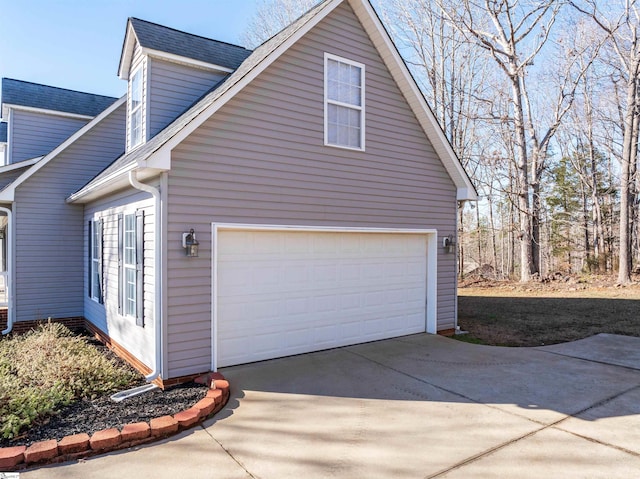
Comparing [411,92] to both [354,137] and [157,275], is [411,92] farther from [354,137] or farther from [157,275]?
[157,275]

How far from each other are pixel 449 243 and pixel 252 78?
5.03 meters

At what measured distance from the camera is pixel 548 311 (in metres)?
10.9

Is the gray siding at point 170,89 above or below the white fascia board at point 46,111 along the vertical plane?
below

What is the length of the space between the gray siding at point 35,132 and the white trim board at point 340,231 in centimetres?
774

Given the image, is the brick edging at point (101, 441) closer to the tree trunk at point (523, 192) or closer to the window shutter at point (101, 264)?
the window shutter at point (101, 264)

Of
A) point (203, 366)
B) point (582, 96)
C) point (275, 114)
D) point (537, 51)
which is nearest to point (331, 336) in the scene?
point (203, 366)

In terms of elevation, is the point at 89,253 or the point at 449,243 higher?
the point at 449,243

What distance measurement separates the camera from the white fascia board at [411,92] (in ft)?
23.5

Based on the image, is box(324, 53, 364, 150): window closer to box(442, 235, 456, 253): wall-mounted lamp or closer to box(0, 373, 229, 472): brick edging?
box(442, 235, 456, 253): wall-mounted lamp

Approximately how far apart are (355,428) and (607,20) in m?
19.1

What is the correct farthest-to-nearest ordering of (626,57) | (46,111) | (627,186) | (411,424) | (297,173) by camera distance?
(626,57), (627,186), (46,111), (297,173), (411,424)

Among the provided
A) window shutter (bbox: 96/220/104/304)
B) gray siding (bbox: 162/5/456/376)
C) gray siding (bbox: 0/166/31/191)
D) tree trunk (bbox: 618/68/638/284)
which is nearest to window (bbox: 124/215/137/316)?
gray siding (bbox: 162/5/456/376)

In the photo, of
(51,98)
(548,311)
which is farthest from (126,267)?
(548,311)

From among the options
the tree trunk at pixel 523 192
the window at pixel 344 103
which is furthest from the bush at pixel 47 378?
the tree trunk at pixel 523 192
